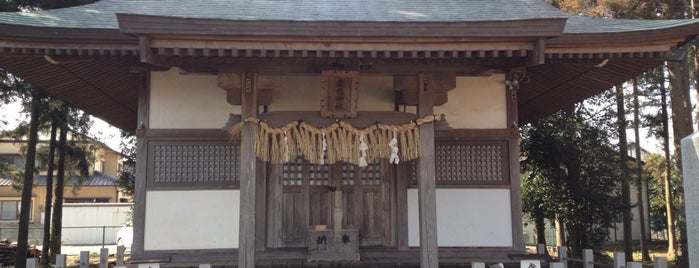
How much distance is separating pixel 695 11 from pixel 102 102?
16984mm

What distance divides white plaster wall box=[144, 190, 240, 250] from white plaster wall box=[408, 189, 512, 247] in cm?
259

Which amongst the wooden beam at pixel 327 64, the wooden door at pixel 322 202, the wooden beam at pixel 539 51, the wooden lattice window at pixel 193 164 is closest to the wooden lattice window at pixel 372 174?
the wooden door at pixel 322 202

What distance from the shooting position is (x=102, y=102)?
9.93 meters

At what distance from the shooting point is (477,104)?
7.76 metres

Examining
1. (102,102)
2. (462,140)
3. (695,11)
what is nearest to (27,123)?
(102,102)

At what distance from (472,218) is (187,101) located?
447 cm

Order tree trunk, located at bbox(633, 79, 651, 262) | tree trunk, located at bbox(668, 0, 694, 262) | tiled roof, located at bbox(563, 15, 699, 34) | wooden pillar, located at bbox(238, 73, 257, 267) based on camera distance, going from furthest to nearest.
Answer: tree trunk, located at bbox(633, 79, 651, 262) < tree trunk, located at bbox(668, 0, 694, 262) < tiled roof, located at bbox(563, 15, 699, 34) < wooden pillar, located at bbox(238, 73, 257, 267)

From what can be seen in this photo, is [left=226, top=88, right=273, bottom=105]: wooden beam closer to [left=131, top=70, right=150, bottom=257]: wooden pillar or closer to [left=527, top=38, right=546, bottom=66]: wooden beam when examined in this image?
[left=131, top=70, right=150, bottom=257]: wooden pillar

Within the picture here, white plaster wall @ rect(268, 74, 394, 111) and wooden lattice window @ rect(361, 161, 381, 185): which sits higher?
white plaster wall @ rect(268, 74, 394, 111)

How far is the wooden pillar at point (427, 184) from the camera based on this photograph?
6129 mm

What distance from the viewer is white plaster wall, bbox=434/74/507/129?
7.71 metres

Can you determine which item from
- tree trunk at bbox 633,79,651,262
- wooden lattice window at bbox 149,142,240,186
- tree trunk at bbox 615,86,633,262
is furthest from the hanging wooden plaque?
tree trunk at bbox 633,79,651,262

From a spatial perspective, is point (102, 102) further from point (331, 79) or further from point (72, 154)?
point (72, 154)

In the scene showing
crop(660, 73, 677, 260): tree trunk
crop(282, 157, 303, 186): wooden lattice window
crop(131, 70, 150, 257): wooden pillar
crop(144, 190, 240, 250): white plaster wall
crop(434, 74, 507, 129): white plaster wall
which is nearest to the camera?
crop(131, 70, 150, 257): wooden pillar
